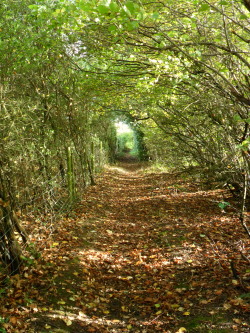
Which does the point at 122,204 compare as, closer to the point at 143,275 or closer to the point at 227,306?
the point at 143,275

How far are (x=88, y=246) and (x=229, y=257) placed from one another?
3.18 metres

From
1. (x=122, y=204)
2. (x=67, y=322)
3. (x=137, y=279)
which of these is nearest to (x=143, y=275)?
(x=137, y=279)

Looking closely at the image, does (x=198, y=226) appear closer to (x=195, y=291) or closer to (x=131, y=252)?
(x=131, y=252)

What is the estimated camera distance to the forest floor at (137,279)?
13.5ft

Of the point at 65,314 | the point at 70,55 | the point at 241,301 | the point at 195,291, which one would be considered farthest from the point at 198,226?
the point at 70,55

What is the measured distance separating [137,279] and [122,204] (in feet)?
21.9

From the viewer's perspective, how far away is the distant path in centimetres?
417

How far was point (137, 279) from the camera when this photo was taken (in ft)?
18.6

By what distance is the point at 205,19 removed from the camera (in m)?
6.36

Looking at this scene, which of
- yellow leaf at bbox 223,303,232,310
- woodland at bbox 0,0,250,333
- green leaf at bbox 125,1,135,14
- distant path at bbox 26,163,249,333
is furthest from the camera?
woodland at bbox 0,0,250,333

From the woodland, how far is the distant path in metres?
0.03

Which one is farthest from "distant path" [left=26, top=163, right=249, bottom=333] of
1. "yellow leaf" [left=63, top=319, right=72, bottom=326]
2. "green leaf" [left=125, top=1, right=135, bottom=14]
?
"green leaf" [left=125, top=1, right=135, bottom=14]

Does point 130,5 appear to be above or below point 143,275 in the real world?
above

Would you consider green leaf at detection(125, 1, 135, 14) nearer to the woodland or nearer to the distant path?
the woodland
